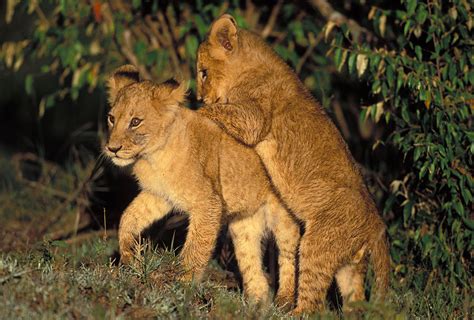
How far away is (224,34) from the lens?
6.44 meters

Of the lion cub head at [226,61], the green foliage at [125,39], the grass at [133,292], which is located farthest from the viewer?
the green foliage at [125,39]

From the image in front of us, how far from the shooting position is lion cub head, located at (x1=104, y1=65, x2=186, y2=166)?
5.23m

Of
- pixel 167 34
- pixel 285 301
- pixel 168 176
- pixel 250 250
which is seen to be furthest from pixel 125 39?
pixel 285 301

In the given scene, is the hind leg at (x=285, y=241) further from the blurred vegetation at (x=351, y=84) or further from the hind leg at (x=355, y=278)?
the blurred vegetation at (x=351, y=84)

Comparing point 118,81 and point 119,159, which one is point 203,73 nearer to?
point 118,81

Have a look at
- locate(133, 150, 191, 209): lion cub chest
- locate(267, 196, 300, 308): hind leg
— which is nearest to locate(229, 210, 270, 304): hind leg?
locate(267, 196, 300, 308): hind leg

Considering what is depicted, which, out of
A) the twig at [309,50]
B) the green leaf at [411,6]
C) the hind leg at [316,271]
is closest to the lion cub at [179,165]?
the hind leg at [316,271]

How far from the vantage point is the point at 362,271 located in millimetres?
5574

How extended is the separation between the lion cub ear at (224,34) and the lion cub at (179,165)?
0.76m

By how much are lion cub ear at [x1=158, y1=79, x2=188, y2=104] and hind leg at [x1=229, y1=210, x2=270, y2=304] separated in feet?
3.72

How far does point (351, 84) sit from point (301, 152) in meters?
3.46

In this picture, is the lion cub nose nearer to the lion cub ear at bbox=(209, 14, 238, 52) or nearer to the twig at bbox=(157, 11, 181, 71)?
the lion cub ear at bbox=(209, 14, 238, 52)

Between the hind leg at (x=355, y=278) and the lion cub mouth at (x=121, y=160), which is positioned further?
the hind leg at (x=355, y=278)

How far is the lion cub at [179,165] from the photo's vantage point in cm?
532
